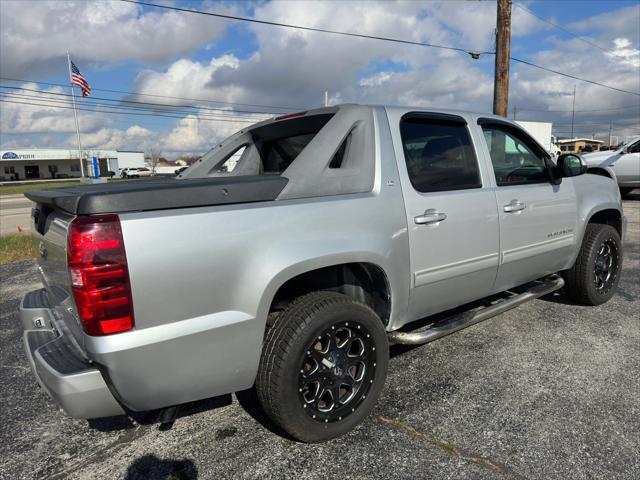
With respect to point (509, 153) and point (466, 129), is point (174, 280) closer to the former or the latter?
point (466, 129)

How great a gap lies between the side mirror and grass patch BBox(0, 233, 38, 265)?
7796 mm

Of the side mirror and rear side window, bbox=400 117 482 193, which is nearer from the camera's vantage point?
rear side window, bbox=400 117 482 193

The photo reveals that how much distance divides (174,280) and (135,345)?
30cm

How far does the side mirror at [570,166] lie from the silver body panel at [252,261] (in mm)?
782

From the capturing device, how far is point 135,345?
192 cm

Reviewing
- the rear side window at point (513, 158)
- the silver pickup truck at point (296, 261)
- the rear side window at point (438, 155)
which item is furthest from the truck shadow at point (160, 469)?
the rear side window at point (513, 158)

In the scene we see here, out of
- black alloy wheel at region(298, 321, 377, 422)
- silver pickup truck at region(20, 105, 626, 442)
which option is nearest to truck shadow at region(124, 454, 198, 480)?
silver pickup truck at region(20, 105, 626, 442)

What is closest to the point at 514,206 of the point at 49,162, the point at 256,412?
the point at 256,412

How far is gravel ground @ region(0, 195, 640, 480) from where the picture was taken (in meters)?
2.36

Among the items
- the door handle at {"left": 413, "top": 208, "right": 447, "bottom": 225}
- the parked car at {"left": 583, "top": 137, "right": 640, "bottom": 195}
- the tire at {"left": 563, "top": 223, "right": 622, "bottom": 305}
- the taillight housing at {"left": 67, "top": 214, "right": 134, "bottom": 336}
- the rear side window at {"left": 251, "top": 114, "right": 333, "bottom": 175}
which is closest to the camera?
the taillight housing at {"left": 67, "top": 214, "right": 134, "bottom": 336}

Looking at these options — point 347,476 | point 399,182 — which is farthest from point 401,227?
point 347,476

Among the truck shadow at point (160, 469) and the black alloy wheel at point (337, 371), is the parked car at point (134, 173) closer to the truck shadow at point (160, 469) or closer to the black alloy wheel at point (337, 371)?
the truck shadow at point (160, 469)

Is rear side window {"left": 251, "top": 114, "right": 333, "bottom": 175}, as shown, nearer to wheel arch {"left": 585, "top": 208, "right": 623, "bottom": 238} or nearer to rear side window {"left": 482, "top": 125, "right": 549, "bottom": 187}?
rear side window {"left": 482, "top": 125, "right": 549, "bottom": 187}

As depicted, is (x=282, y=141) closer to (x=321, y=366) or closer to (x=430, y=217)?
(x=430, y=217)
